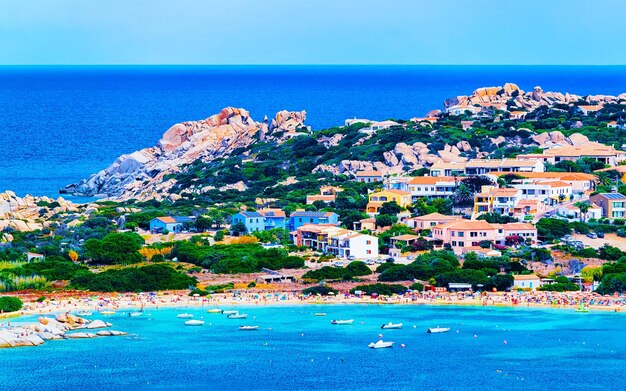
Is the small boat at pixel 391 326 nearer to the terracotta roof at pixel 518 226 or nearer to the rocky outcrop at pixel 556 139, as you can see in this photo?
the terracotta roof at pixel 518 226

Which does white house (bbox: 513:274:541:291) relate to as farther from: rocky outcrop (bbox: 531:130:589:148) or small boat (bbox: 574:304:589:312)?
rocky outcrop (bbox: 531:130:589:148)

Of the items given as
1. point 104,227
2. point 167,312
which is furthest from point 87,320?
point 104,227

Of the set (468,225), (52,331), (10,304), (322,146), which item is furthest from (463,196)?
(52,331)

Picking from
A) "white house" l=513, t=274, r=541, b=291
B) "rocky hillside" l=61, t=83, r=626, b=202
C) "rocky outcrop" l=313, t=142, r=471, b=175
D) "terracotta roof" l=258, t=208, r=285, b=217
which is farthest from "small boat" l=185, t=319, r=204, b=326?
"rocky outcrop" l=313, t=142, r=471, b=175

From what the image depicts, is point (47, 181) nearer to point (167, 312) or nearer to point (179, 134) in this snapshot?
point (179, 134)

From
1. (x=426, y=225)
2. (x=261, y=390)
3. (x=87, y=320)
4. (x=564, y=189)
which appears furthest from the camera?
(x=564, y=189)
